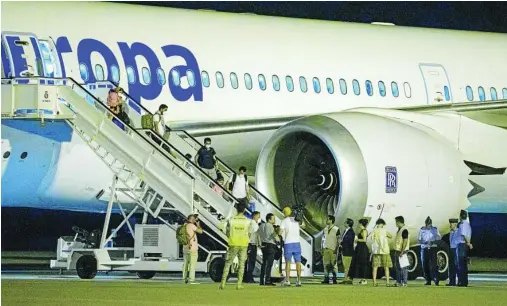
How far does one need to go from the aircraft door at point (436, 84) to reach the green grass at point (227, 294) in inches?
234

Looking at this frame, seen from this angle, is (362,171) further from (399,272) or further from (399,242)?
(399,272)

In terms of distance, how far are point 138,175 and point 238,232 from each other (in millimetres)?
2305

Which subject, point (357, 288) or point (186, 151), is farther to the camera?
point (186, 151)

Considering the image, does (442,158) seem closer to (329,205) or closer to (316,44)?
(329,205)

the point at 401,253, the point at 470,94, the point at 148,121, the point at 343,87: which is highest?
the point at 470,94

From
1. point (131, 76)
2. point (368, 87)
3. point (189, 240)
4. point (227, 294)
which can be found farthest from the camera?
point (368, 87)

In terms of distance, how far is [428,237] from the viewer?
1697 centimetres

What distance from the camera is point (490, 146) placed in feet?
63.1

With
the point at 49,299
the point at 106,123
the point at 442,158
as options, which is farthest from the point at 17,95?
the point at 442,158

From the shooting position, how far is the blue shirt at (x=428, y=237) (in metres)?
17.0

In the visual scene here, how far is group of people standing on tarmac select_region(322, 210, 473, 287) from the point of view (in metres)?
16.5

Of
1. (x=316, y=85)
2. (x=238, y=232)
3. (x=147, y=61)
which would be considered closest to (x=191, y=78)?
(x=147, y=61)

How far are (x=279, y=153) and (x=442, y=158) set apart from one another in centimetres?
209

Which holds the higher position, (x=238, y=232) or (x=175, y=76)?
(x=175, y=76)
